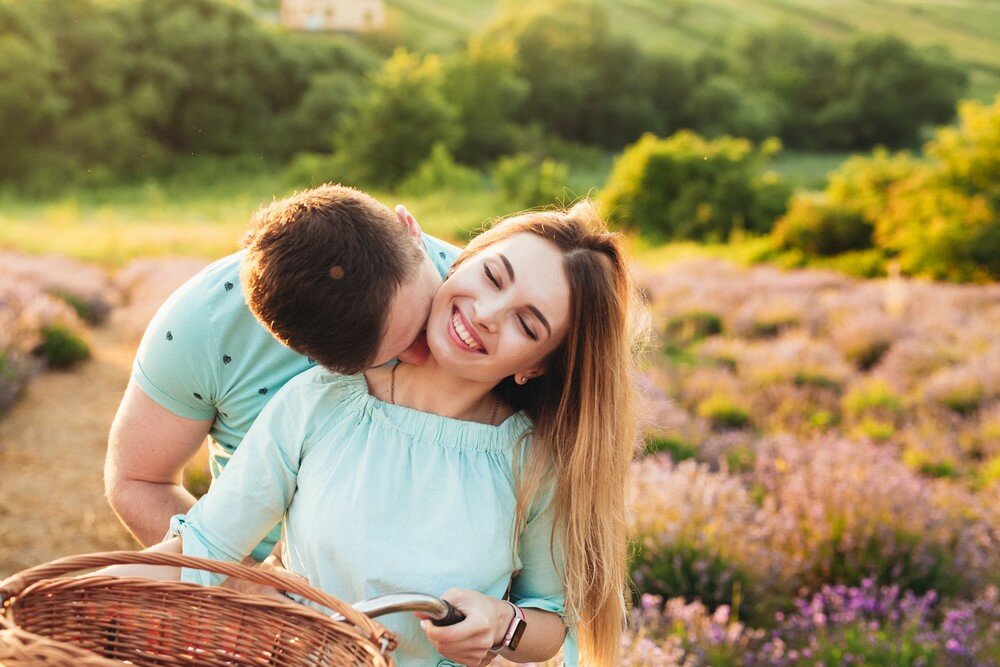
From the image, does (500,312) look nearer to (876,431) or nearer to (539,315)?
(539,315)

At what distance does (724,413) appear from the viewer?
21.2 feet

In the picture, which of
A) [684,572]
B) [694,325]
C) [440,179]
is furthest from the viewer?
[440,179]

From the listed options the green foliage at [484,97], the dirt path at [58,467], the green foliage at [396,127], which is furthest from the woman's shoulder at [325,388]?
the green foliage at [484,97]

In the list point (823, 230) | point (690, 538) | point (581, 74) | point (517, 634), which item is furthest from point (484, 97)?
point (517, 634)

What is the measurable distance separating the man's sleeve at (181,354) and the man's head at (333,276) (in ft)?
1.57

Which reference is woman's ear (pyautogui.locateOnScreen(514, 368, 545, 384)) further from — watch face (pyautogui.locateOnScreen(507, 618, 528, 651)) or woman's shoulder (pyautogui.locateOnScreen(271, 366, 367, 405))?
watch face (pyautogui.locateOnScreen(507, 618, 528, 651))

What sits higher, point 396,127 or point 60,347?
point 60,347

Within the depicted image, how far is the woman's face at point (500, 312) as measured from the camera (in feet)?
5.92

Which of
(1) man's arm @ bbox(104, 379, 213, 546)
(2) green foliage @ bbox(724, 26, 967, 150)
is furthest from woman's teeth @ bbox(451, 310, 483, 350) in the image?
(2) green foliage @ bbox(724, 26, 967, 150)

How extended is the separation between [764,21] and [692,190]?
31.3m

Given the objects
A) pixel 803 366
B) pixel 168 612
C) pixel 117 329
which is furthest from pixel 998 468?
pixel 117 329

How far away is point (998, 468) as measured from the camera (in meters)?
5.43

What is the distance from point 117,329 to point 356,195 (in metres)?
8.14

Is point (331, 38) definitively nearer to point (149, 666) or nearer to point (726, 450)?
point (726, 450)
